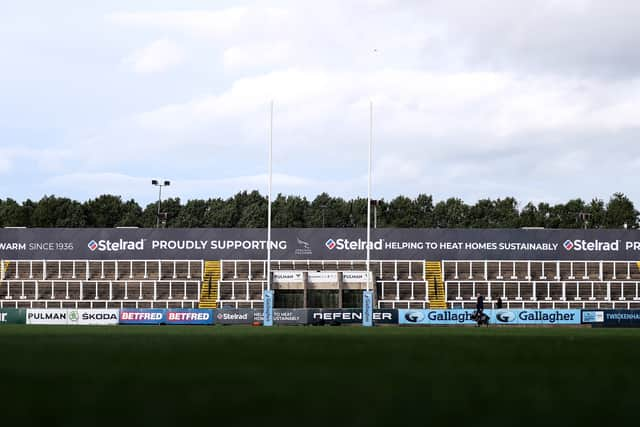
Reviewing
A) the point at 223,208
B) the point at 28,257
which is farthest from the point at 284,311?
the point at 223,208

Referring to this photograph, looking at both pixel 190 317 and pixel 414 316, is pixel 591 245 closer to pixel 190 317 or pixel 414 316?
pixel 414 316

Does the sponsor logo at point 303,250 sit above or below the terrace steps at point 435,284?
above

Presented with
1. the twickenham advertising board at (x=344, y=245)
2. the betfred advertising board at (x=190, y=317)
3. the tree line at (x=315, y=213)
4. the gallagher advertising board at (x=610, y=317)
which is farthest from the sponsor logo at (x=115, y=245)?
the tree line at (x=315, y=213)

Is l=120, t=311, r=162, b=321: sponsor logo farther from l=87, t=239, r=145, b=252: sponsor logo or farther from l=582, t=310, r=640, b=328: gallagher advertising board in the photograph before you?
l=582, t=310, r=640, b=328: gallagher advertising board

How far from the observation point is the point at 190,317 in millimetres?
65188

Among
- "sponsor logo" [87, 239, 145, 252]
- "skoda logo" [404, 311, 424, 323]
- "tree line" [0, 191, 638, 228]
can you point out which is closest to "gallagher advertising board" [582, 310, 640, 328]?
"skoda logo" [404, 311, 424, 323]

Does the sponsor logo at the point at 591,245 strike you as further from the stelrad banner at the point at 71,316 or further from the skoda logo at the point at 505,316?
the stelrad banner at the point at 71,316

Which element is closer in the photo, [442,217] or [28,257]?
[28,257]

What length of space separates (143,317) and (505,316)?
25.3 meters

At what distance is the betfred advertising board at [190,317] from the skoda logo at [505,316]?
20.0 m

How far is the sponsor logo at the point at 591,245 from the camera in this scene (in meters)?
86.6

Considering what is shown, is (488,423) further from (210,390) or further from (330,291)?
(330,291)

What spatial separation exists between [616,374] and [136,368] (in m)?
5.80

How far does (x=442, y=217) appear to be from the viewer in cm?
15375
